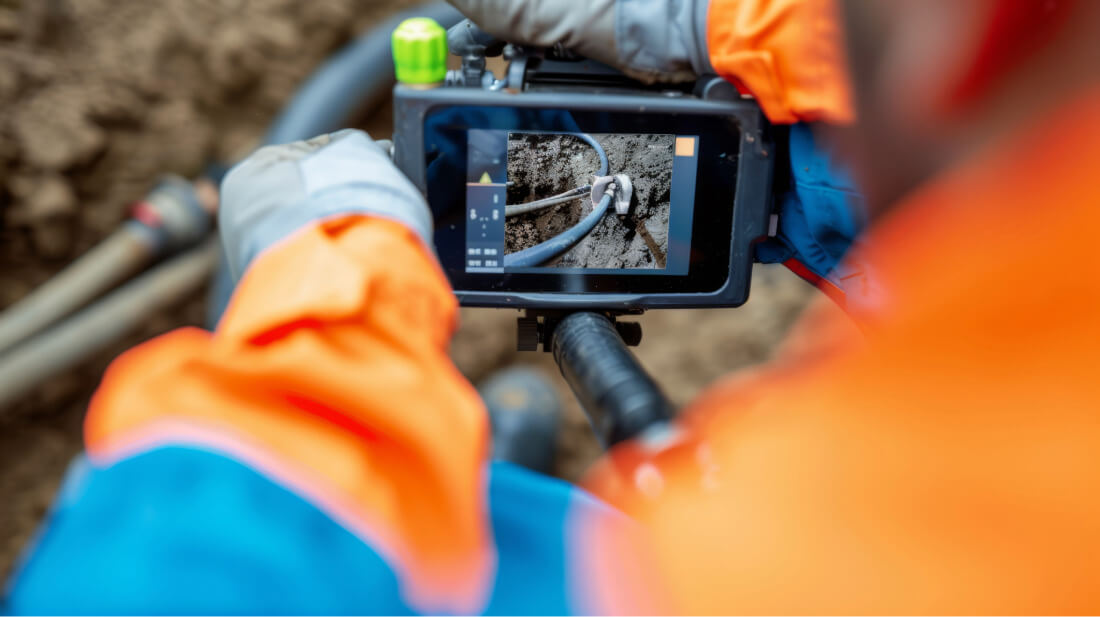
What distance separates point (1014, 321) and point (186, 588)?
25 cm

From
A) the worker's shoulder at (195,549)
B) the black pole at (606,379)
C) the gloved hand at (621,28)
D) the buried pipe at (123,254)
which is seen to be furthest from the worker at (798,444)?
the buried pipe at (123,254)

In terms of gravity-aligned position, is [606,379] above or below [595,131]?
below

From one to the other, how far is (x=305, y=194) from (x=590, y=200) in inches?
8.7

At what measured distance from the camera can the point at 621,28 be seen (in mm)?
486

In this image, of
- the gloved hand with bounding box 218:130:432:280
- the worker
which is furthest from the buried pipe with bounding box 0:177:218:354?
the worker

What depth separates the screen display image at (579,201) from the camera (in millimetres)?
499

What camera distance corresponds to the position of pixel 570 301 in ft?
1.77

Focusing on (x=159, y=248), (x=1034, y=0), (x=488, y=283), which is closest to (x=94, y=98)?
(x=159, y=248)

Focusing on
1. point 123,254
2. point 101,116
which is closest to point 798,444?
point 123,254

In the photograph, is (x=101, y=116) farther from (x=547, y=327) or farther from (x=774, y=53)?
(x=774, y=53)

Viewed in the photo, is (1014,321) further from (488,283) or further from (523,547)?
(488,283)

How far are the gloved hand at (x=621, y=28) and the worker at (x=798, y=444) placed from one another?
247 mm

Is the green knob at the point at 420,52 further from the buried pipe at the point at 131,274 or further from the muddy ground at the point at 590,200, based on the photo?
the buried pipe at the point at 131,274

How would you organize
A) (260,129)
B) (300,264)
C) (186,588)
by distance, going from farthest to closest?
(260,129) → (300,264) → (186,588)
